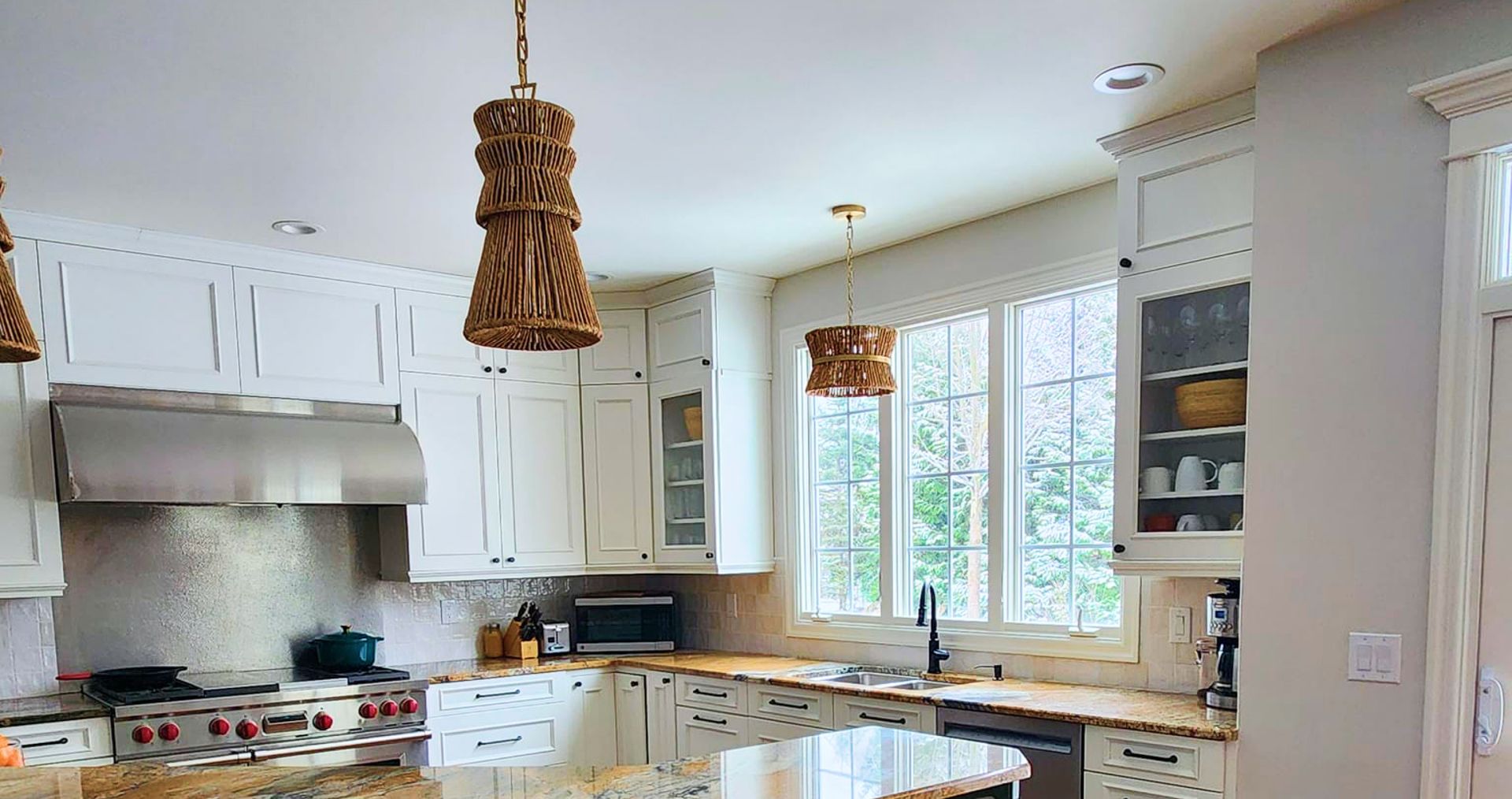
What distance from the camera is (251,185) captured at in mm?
3164

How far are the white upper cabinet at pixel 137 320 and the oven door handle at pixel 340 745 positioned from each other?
53.7 inches

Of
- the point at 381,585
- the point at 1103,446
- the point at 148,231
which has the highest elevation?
the point at 148,231

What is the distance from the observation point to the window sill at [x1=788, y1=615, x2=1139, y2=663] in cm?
330

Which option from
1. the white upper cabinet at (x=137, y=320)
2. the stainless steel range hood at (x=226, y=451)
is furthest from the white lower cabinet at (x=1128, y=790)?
the white upper cabinet at (x=137, y=320)

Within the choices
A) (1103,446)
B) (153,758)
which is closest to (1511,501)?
(1103,446)

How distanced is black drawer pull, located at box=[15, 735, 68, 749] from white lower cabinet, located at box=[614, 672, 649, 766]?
2.12m

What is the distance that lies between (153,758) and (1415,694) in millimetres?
3669

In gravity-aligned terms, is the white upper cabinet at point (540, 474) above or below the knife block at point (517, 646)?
above

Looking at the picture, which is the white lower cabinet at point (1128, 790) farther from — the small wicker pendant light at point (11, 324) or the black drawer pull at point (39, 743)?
the black drawer pull at point (39, 743)

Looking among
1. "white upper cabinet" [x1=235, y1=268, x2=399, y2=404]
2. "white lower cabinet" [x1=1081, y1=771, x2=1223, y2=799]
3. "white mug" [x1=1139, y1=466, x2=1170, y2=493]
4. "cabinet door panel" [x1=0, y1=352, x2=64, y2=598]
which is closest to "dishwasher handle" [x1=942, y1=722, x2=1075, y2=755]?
"white lower cabinet" [x1=1081, y1=771, x2=1223, y2=799]

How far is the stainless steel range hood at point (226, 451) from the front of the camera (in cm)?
340

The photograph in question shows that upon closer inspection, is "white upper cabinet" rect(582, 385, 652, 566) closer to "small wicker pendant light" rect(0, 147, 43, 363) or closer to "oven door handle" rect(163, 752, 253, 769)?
"oven door handle" rect(163, 752, 253, 769)

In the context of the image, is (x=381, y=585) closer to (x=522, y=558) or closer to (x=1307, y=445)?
(x=522, y=558)

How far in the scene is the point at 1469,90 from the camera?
2.04m
